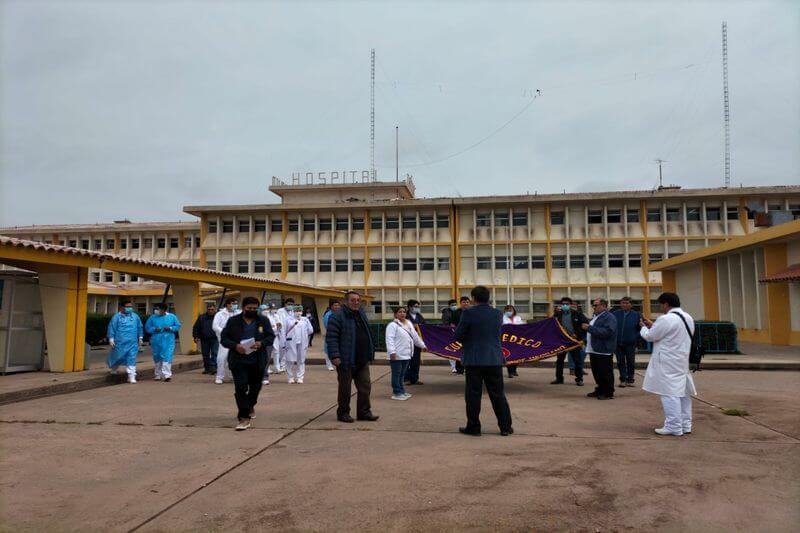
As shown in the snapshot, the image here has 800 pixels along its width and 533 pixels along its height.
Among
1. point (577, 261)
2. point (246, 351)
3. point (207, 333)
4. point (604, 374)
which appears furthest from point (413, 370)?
point (577, 261)

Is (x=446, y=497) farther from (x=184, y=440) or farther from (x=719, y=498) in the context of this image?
(x=184, y=440)

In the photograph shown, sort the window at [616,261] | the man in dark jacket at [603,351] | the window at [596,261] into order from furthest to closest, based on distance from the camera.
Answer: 1. the window at [596,261]
2. the window at [616,261]
3. the man in dark jacket at [603,351]

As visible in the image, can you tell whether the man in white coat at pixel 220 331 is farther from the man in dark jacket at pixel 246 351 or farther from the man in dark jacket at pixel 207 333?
the man in dark jacket at pixel 246 351

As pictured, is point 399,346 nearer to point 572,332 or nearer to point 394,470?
point 572,332

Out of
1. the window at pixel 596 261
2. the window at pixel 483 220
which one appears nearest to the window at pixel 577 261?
the window at pixel 596 261

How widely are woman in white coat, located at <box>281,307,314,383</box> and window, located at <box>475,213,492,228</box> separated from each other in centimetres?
3302

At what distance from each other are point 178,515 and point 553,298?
40.7 m

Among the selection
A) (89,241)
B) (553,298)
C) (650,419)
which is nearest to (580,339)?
(650,419)

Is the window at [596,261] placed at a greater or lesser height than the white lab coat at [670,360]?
greater

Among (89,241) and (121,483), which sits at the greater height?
(89,241)

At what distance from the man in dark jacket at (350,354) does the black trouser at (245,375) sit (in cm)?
→ 97

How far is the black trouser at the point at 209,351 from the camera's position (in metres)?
13.8

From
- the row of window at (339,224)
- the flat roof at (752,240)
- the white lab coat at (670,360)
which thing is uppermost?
the row of window at (339,224)

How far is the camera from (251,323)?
7.88 m
